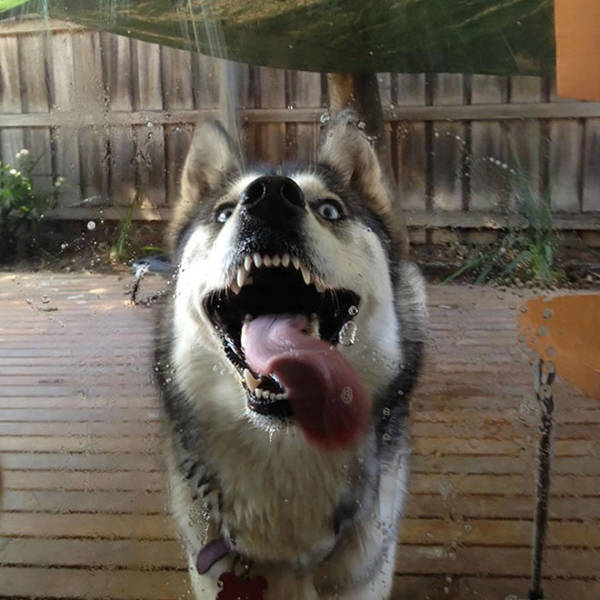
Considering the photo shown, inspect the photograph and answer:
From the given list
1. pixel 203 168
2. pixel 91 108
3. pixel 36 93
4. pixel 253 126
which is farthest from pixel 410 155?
pixel 36 93

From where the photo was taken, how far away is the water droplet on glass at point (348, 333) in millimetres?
1167

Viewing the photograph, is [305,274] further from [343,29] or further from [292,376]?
[343,29]

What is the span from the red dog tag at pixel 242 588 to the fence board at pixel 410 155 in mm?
800

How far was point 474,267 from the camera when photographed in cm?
133

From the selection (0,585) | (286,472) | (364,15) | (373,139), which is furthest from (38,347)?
(364,15)

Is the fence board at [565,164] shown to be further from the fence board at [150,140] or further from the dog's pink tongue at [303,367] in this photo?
the fence board at [150,140]

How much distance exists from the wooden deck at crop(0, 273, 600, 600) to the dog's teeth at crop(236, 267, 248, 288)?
1.35 ft

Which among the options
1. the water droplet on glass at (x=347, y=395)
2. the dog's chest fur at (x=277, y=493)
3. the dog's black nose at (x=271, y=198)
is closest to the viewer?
the dog's black nose at (x=271, y=198)

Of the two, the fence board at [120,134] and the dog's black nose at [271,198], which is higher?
the fence board at [120,134]

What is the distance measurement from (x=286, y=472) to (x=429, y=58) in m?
0.86

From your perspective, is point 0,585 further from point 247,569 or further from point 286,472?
point 286,472

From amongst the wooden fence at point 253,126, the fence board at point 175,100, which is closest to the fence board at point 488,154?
the wooden fence at point 253,126

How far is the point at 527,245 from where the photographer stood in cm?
128

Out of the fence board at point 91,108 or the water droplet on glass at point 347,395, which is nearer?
the water droplet on glass at point 347,395
